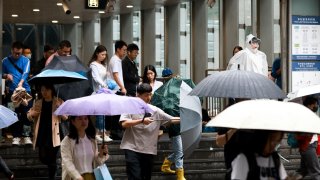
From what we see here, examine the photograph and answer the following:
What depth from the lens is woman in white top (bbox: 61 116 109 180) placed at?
28.2ft

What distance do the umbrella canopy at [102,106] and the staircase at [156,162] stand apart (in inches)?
125

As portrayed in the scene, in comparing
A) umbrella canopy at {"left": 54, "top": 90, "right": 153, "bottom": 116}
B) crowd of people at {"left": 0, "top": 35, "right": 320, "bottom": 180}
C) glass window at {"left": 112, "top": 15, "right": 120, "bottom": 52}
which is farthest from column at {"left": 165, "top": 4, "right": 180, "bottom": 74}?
umbrella canopy at {"left": 54, "top": 90, "right": 153, "bottom": 116}

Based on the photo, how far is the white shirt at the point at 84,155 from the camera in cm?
865

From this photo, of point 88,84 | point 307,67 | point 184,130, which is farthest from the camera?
point 307,67

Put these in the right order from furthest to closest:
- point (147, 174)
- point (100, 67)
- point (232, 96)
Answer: point (100, 67)
point (147, 174)
point (232, 96)

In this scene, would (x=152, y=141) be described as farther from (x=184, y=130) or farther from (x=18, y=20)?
(x=18, y=20)

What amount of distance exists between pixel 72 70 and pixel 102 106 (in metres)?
2.62

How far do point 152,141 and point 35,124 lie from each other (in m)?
1.73

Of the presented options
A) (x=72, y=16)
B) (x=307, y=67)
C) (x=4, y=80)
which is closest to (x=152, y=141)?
(x=4, y=80)

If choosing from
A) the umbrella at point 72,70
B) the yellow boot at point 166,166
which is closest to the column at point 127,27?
the yellow boot at point 166,166

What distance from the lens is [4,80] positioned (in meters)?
14.5

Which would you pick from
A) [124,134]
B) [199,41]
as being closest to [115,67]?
[124,134]

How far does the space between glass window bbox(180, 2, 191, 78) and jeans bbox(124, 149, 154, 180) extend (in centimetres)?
1427

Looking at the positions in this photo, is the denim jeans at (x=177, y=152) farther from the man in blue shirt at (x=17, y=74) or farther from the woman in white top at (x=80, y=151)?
the woman in white top at (x=80, y=151)
